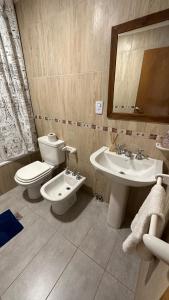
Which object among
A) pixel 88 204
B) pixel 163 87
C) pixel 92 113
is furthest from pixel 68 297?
pixel 163 87

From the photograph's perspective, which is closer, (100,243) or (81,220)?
(100,243)

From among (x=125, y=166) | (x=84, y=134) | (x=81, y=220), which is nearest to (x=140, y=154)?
(x=125, y=166)

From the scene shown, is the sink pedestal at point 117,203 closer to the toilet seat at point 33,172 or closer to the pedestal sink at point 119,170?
the pedestal sink at point 119,170

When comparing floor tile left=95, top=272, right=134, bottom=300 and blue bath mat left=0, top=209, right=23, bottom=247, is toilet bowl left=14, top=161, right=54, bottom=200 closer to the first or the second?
blue bath mat left=0, top=209, right=23, bottom=247

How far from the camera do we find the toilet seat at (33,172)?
5.27 ft

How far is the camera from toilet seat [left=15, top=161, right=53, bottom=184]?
5.27 ft

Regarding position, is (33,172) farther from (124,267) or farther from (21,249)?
(124,267)

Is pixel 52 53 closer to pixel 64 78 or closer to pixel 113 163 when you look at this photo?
pixel 64 78

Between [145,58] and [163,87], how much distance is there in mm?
262

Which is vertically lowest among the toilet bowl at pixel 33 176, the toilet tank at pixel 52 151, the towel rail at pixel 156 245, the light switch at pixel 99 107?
the toilet bowl at pixel 33 176

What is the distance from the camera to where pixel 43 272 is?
114 cm

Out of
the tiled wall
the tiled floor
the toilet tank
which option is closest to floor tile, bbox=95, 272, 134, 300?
the tiled floor

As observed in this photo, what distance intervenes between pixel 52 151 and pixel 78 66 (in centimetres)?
101

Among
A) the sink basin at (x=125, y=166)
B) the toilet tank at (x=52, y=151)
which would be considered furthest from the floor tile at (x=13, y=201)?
the sink basin at (x=125, y=166)
